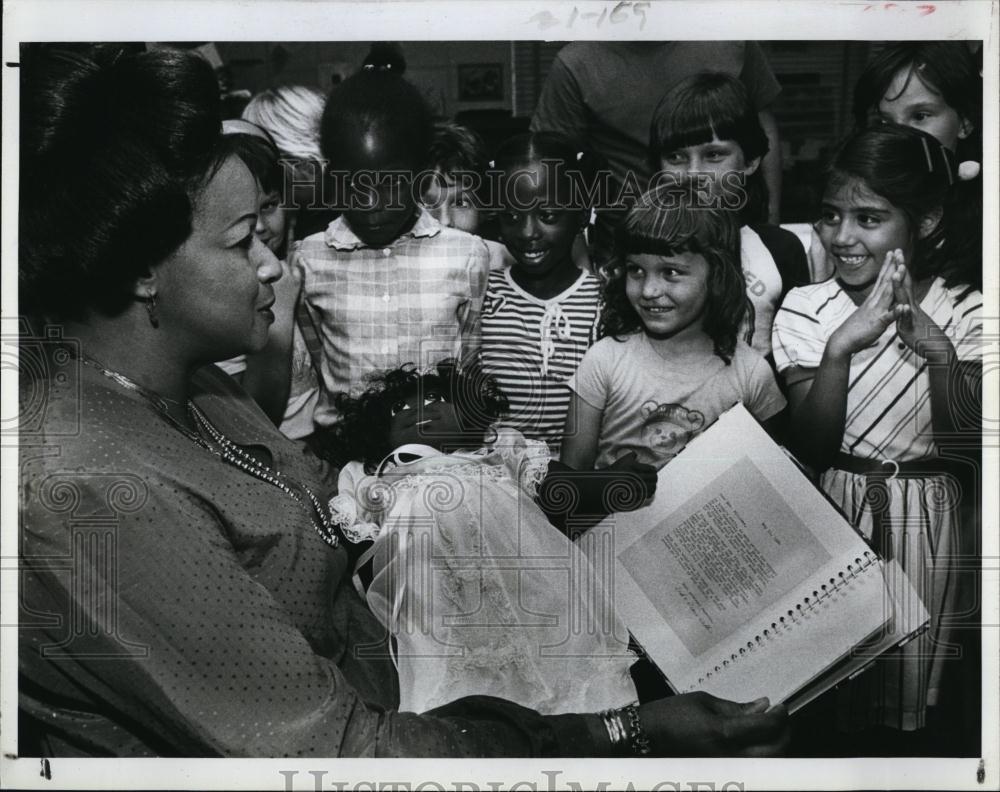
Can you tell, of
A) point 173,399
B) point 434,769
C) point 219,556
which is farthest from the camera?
point 434,769

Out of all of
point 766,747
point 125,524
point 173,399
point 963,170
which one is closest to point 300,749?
point 125,524

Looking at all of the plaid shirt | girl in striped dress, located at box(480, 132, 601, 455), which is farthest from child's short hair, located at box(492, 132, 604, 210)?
the plaid shirt

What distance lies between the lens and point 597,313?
295 centimetres

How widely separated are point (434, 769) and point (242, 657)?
2.20 feet

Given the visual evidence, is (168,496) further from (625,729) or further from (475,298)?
(625,729)

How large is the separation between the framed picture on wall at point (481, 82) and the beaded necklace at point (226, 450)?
1055mm

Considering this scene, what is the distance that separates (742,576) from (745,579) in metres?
0.01

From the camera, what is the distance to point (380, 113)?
114 inches

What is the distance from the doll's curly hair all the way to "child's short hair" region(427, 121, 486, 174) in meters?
0.50

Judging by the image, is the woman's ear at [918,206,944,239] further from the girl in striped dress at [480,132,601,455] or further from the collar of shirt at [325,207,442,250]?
the collar of shirt at [325,207,442,250]

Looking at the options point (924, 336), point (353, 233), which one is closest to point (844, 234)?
point (924, 336)

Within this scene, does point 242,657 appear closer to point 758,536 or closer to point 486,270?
point 486,270

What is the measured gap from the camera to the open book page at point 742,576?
290 centimetres

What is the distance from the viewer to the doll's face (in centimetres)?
290
